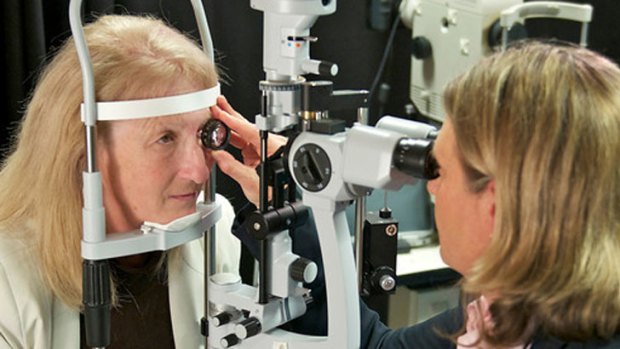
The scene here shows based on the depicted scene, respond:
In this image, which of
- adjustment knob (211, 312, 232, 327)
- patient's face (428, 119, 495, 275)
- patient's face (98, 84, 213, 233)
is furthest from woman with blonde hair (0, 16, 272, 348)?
patient's face (428, 119, 495, 275)

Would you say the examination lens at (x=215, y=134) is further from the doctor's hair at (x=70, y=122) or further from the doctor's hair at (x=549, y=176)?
the doctor's hair at (x=549, y=176)

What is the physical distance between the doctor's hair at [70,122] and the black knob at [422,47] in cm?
109

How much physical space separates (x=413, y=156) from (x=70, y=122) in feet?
1.95

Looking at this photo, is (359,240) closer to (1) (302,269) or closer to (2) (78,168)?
(1) (302,269)

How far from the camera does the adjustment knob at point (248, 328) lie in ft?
4.18

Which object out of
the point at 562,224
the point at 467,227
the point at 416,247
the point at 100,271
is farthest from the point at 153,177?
the point at 416,247

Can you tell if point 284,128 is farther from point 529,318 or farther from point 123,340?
point 123,340

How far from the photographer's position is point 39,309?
143 cm

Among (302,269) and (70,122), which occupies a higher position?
(70,122)

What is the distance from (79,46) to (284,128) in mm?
286

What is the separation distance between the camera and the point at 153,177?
1.44 metres

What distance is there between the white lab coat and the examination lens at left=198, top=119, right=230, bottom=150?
31 cm

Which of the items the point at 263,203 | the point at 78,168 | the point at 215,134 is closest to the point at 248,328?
the point at 263,203

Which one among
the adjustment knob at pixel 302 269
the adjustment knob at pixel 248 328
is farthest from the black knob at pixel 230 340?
the adjustment knob at pixel 302 269
